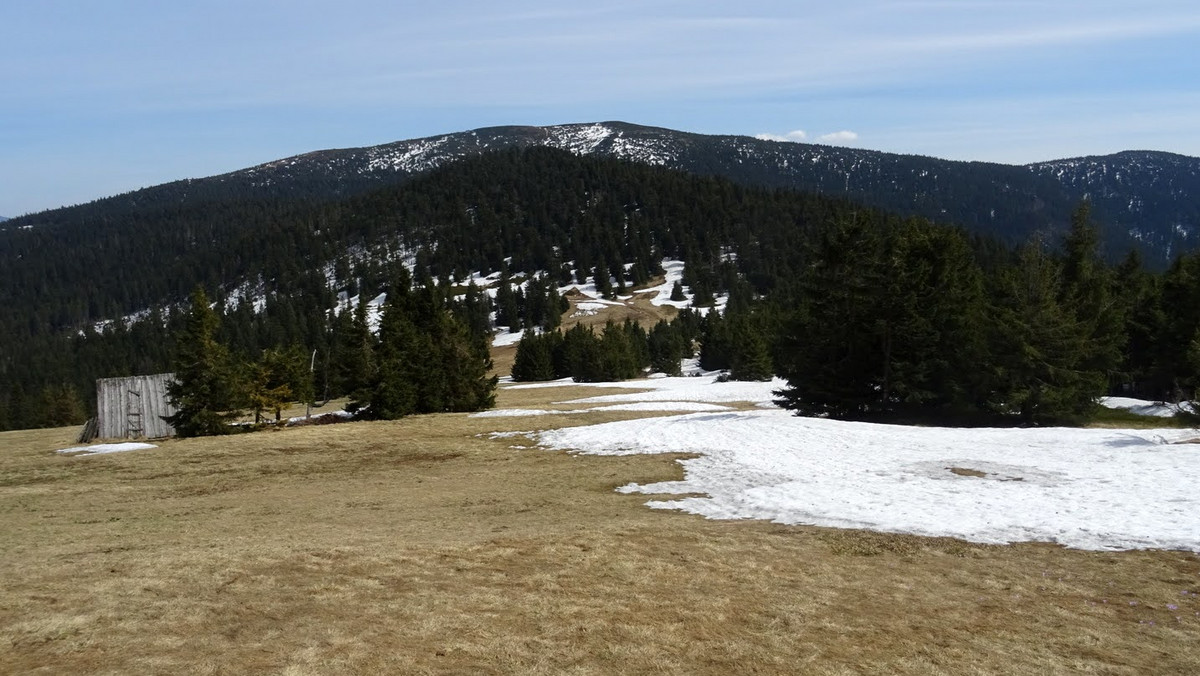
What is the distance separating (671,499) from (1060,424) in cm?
2239

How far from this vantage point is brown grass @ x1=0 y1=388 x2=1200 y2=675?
7.95 metres

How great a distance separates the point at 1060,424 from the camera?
3098cm

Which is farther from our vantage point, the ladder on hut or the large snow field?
the ladder on hut

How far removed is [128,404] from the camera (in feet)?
132

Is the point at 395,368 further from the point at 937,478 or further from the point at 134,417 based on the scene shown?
the point at 937,478

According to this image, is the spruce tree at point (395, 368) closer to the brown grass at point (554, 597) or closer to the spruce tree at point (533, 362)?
the brown grass at point (554, 597)

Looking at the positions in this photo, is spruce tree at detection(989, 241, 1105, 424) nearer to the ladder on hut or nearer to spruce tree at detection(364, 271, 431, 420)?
spruce tree at detection(364, 271, 431, 420)

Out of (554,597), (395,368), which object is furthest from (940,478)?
(395,368)

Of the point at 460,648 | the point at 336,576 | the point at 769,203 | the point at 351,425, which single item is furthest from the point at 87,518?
the point at 769,203

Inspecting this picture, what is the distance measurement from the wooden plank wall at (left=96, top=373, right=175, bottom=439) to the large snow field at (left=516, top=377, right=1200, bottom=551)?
84.1 feet

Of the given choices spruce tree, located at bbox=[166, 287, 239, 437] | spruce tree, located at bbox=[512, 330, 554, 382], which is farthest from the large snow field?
spruce tree, located at bbox=[512, 330, 554, 382]

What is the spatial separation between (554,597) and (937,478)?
12521 mm

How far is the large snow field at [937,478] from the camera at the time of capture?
45.1ft

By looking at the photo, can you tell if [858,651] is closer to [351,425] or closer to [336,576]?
[336,576]
